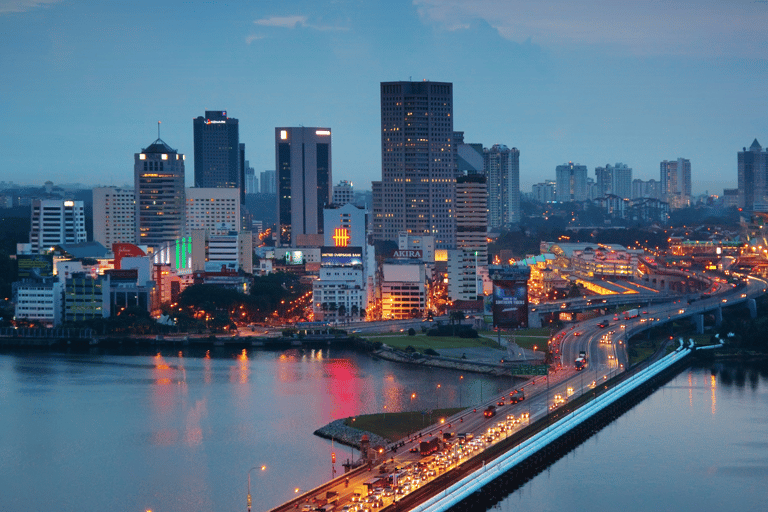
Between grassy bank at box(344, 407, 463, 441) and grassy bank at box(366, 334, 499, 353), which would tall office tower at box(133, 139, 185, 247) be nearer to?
grassy bank at box(366, 334, 499, 353)

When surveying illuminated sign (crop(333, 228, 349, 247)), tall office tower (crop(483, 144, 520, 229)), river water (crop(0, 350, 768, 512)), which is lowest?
river water (crop(0, 350, 768, 512))

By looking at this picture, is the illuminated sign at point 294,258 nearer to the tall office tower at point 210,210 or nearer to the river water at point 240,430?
the tall office tower at point 210,210

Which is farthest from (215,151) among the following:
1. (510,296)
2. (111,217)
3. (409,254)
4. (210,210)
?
(510,296)

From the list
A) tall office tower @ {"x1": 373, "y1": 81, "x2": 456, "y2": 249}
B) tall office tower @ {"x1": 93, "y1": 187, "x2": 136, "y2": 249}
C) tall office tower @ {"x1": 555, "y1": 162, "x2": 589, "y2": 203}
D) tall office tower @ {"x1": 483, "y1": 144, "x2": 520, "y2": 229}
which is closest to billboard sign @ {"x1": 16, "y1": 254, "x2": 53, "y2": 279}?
tall office tower @ {"x1": 93, "y1": 187, "x2": 136, "y2": 249}

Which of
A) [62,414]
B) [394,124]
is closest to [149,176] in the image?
[394,124]

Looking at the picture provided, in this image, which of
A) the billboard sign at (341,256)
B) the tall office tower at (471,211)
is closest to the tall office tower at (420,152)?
the tall office tower at (471,211)
